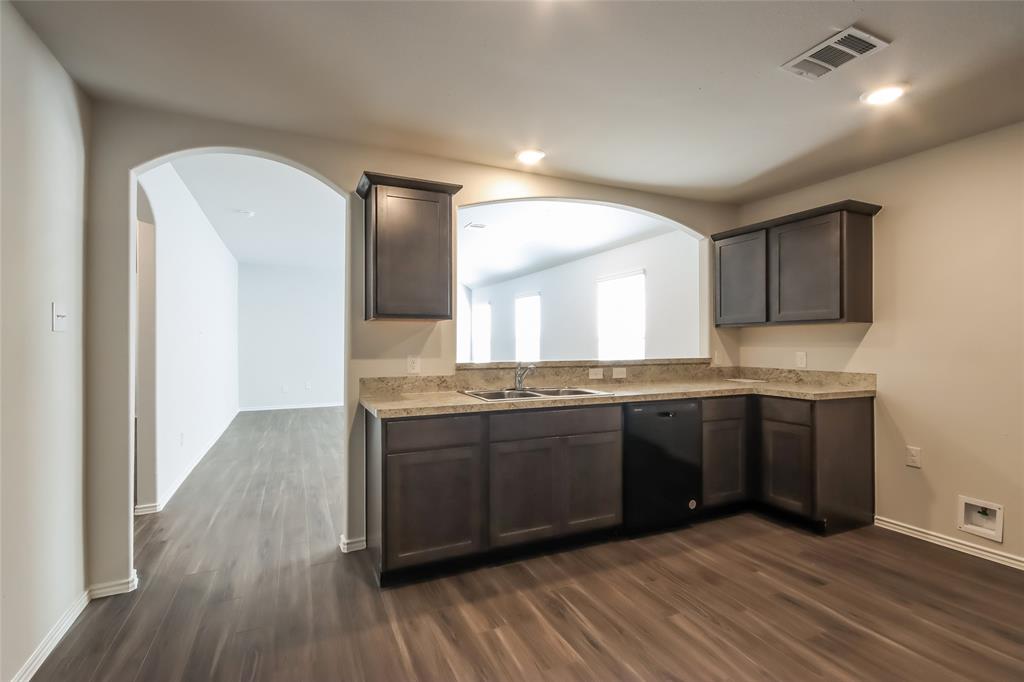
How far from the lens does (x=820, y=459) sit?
302 cm

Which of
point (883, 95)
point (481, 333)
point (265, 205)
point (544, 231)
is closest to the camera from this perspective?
point (883, 95)

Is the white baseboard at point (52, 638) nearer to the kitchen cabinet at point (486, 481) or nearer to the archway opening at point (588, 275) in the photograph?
the kitchen cabinet at point (486, 481)

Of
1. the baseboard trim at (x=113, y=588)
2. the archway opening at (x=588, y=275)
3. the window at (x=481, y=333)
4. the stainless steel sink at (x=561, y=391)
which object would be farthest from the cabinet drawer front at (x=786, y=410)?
the window at (x=481, y=333)

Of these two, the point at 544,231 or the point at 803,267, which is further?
the point at 544,231

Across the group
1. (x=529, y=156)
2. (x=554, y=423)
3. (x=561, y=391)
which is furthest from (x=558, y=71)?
(x=561, y=391)

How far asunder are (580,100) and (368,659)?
2.64 metres

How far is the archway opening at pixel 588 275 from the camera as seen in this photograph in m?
5.01

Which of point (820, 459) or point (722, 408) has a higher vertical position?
point (722, 408)

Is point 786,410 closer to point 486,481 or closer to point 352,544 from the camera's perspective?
point 486,481

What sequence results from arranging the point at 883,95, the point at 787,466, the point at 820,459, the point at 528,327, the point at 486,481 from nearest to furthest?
the point at 883,95 → the point at 486,481 → the point at 820,459 → the point at 787,466 → the point at 528,327

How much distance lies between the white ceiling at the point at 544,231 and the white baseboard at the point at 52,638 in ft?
10.2

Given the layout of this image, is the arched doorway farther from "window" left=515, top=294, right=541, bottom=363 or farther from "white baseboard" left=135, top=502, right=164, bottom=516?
"window" left=515, top=294, right=541, bottom=363

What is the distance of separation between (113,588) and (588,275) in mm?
6083

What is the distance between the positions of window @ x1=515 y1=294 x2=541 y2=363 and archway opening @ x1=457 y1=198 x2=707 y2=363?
0.06 ft
